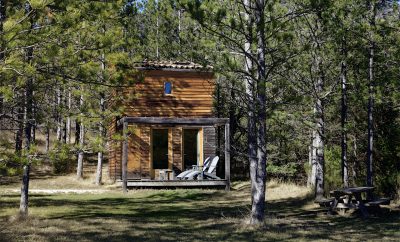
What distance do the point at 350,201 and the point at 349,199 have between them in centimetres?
7

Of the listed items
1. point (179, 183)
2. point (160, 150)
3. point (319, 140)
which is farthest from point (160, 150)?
point (319, 140)

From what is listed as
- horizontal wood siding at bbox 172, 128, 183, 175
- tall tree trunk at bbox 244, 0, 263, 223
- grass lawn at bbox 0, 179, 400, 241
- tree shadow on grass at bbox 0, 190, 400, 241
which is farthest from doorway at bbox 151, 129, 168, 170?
tall tree trunk at bbox 244, 0, 263, 223

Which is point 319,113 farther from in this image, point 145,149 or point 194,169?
point 145,149

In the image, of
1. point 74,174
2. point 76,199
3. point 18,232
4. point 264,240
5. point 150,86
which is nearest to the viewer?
point 264,240

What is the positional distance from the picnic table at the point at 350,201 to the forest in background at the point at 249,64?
1447 millimetres

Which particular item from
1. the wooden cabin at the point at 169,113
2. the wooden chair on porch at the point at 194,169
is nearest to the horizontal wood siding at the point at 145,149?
the wooden cabin at the point at 169,113

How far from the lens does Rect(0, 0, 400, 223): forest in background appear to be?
7.73 m

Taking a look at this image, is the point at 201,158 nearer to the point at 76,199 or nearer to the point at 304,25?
the point at 76,199

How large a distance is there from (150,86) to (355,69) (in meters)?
9.49

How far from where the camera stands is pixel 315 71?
13.4 metres

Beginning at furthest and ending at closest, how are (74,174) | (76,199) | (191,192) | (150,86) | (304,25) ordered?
(74,174) < (150,86) < (191,192) < (76,199) < (304,25)

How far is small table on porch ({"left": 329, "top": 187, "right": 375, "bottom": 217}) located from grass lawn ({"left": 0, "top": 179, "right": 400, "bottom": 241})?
0.25 meters

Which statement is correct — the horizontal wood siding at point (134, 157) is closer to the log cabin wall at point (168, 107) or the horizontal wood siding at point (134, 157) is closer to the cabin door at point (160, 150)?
the log cabin wall at point (168, 107)

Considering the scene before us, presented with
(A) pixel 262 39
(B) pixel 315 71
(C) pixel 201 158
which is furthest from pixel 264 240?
(C) pixel 201 158
